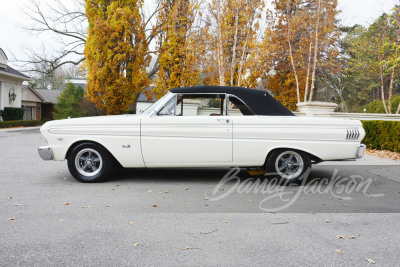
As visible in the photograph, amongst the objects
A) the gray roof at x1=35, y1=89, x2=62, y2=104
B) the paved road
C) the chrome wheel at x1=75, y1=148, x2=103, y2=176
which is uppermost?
the gray roof at x1=35, y1=89, x2=62, y2=104

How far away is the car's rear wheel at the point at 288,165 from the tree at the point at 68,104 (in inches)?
1087

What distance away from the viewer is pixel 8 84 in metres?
28.6

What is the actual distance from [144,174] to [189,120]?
5.62 ft

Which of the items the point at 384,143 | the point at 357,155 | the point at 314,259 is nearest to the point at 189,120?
the point at 357,155

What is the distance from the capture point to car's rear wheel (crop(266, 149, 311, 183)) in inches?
231

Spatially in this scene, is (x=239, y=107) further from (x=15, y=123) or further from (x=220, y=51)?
(x=15, y=123)

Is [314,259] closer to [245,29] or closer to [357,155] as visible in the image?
[357,155]

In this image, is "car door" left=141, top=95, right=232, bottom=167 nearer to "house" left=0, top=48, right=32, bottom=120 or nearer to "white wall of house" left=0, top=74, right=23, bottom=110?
"house" left=0, top=48, right=32, bottom=120

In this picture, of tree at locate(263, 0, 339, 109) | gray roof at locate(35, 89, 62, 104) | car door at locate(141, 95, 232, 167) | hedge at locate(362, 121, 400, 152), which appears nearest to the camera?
car door at locate(141, 95, 232, 167)

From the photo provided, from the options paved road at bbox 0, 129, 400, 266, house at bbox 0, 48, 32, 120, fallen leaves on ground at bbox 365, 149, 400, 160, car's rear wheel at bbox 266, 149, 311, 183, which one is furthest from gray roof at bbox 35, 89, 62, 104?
car's rear wheel at bbox 266, 149, 311, 183

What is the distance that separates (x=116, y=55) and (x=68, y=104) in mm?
14066

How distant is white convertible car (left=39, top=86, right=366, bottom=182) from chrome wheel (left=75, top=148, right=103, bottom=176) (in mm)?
19

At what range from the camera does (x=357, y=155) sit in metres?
5.90

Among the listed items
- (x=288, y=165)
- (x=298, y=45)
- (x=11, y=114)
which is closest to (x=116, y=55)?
(x=298, y=45)
